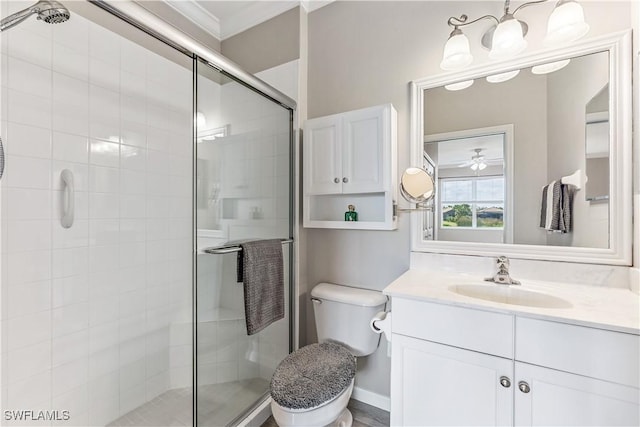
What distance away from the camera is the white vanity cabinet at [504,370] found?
0.80m

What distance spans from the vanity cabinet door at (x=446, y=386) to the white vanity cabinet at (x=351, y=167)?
63 centimetres

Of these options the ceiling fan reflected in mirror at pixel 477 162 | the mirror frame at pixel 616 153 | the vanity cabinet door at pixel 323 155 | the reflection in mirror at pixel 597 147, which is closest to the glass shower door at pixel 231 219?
the vanity cabinet door at pixel 323 155

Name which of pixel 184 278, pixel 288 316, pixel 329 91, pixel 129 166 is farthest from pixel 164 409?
pixel 329 91

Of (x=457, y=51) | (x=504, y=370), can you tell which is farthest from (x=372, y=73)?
(x=504, y=370)

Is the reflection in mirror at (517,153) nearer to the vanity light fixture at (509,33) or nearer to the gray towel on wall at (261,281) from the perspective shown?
the vanity light fixture at (509,33)

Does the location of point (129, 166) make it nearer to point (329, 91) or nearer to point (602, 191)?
point (329, 91)

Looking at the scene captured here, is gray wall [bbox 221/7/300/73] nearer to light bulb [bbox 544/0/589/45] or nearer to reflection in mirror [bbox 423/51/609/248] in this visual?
reflection in mirror [bbox 423/51/609/248]

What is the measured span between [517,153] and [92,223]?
2104 millimetres

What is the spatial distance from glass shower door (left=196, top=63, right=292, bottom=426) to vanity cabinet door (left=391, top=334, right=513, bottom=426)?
0.80 meters

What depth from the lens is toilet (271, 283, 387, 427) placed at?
1127 millimetres

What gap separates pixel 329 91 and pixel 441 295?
134 cm

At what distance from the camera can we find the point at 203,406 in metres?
1.33

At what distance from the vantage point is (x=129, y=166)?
5.33 ft

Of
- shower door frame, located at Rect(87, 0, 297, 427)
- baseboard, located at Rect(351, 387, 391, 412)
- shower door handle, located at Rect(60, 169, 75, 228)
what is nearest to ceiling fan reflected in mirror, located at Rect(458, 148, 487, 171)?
shower door frame, located at Rect(87, 0, 297, 427)
